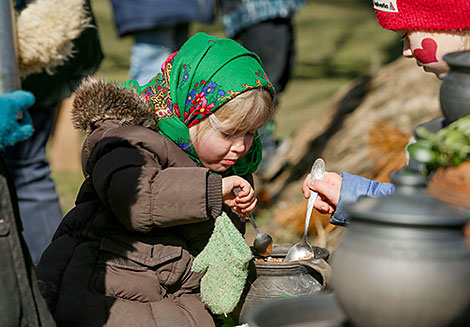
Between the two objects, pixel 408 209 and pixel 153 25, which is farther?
pixel 153 25

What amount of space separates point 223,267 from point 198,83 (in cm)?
69

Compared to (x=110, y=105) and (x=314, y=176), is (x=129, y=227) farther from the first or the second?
(x=314, y=176)

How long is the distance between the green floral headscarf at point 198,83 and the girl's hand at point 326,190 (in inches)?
16.5

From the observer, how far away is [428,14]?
2.70 m

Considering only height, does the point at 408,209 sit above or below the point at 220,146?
above

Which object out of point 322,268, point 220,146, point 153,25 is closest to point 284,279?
point 322,268

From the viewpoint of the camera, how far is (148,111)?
2699 mm

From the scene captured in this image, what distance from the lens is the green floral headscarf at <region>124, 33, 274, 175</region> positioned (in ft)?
8.56

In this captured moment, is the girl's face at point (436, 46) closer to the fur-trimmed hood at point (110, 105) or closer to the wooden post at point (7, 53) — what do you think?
the fur-trimmed hood at point (110, 105)

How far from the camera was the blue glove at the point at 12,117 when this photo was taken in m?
1.69

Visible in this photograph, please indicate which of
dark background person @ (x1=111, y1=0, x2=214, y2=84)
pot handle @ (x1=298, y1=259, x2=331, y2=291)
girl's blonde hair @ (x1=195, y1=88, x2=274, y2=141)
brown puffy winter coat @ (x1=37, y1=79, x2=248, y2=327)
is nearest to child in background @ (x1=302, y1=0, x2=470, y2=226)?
pot handle @ (x1=298, y1=259, x2=331, y2=291)

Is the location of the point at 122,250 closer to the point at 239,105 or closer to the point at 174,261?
the point at 174,261

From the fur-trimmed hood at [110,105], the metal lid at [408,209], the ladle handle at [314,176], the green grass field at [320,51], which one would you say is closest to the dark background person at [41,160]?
the fur-trimmed hood at [110,105]

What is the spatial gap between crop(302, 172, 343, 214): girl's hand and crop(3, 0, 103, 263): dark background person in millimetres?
1648
